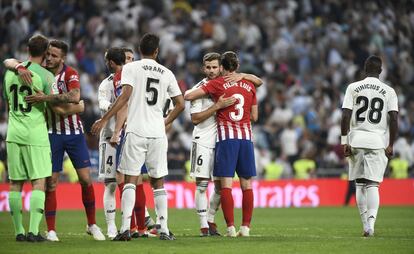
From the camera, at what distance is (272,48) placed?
29.7 meters

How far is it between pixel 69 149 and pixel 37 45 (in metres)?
1.58

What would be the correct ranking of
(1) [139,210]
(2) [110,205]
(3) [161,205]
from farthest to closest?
(1) [139,210]
(2) [110,205]
(3) [161,205]

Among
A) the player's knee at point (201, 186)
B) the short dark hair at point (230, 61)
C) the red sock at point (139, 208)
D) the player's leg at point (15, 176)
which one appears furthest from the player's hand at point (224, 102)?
the player's leg at point (15, 176)

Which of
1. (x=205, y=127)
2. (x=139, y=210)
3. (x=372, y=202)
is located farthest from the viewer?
(x=205, y=127)

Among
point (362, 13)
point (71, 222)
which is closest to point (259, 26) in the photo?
point (362, 13)

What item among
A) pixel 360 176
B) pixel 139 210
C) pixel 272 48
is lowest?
pixel 139 210

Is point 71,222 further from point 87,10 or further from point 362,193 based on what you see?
point 87,10

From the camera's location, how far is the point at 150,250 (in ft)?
34.6

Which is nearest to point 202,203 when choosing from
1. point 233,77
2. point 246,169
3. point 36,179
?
point 246,169

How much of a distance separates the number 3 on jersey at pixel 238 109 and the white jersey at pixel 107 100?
1.68 metres

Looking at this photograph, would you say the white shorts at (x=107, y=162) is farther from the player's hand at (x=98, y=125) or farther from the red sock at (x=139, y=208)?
the player's hand at (x=98, y=125)

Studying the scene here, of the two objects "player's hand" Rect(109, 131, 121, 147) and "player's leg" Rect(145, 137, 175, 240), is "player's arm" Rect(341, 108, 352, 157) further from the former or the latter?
"player's hand" Rect(109, 131, 121, 147)

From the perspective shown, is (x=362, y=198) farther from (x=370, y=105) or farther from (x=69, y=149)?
(x=69, y=149)

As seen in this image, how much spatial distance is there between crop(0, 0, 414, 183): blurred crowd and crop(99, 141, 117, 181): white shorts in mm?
10630
